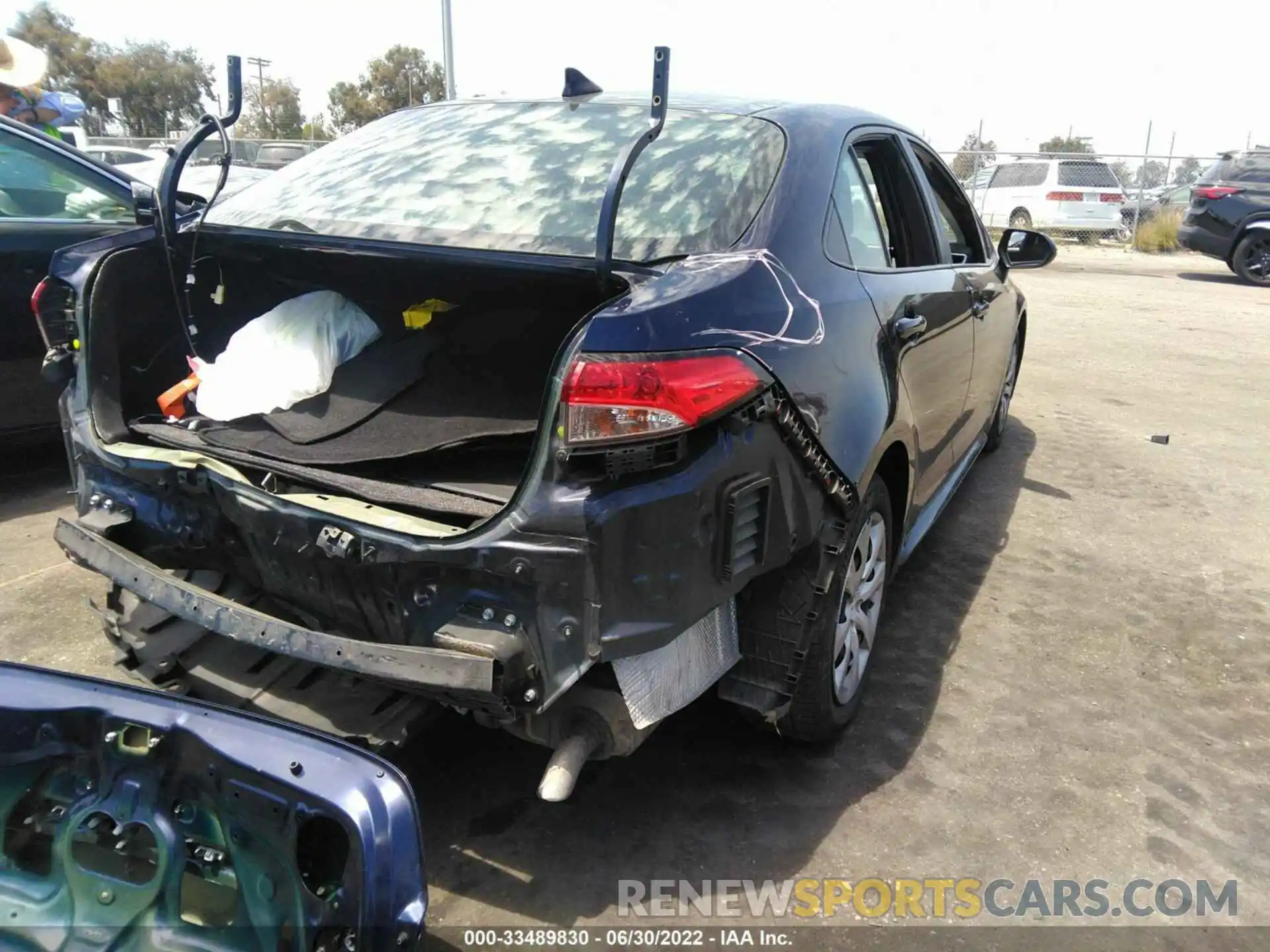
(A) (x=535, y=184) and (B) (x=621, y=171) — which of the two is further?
(A) (x=535, y=184)

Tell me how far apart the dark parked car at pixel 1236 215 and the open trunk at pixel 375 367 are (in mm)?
15975

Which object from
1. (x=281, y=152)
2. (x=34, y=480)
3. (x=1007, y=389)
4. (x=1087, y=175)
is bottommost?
(x=34, y=480)

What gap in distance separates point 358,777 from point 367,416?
128 cm

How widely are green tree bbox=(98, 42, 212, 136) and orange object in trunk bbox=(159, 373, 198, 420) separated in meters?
52.2

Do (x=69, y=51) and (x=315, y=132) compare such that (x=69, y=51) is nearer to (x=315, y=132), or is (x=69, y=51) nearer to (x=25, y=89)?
(x=315, y=132)

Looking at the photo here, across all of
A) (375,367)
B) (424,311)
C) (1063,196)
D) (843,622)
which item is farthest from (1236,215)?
(375,367)

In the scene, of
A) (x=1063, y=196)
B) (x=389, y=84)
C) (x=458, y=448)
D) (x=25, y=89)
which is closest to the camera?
(x=458, y=448)

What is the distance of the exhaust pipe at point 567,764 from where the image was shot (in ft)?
6.87

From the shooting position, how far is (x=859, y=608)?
294cm

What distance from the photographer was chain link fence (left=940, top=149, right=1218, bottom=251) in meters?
20.3

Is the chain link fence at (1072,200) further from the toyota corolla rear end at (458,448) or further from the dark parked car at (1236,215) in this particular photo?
the toyota corolla rear end at (458,448)

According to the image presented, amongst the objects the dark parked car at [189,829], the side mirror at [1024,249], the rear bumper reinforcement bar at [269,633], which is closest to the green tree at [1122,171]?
the side mirror at [1024,249]

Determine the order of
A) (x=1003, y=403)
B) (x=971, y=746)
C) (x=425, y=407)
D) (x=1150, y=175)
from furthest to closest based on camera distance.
Answer: 1. (x=1150, y=175)
2. (x=1003, y=403)
3. (x=971, y=746)
4. (x=425, y=407)

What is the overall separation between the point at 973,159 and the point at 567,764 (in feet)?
80.5
